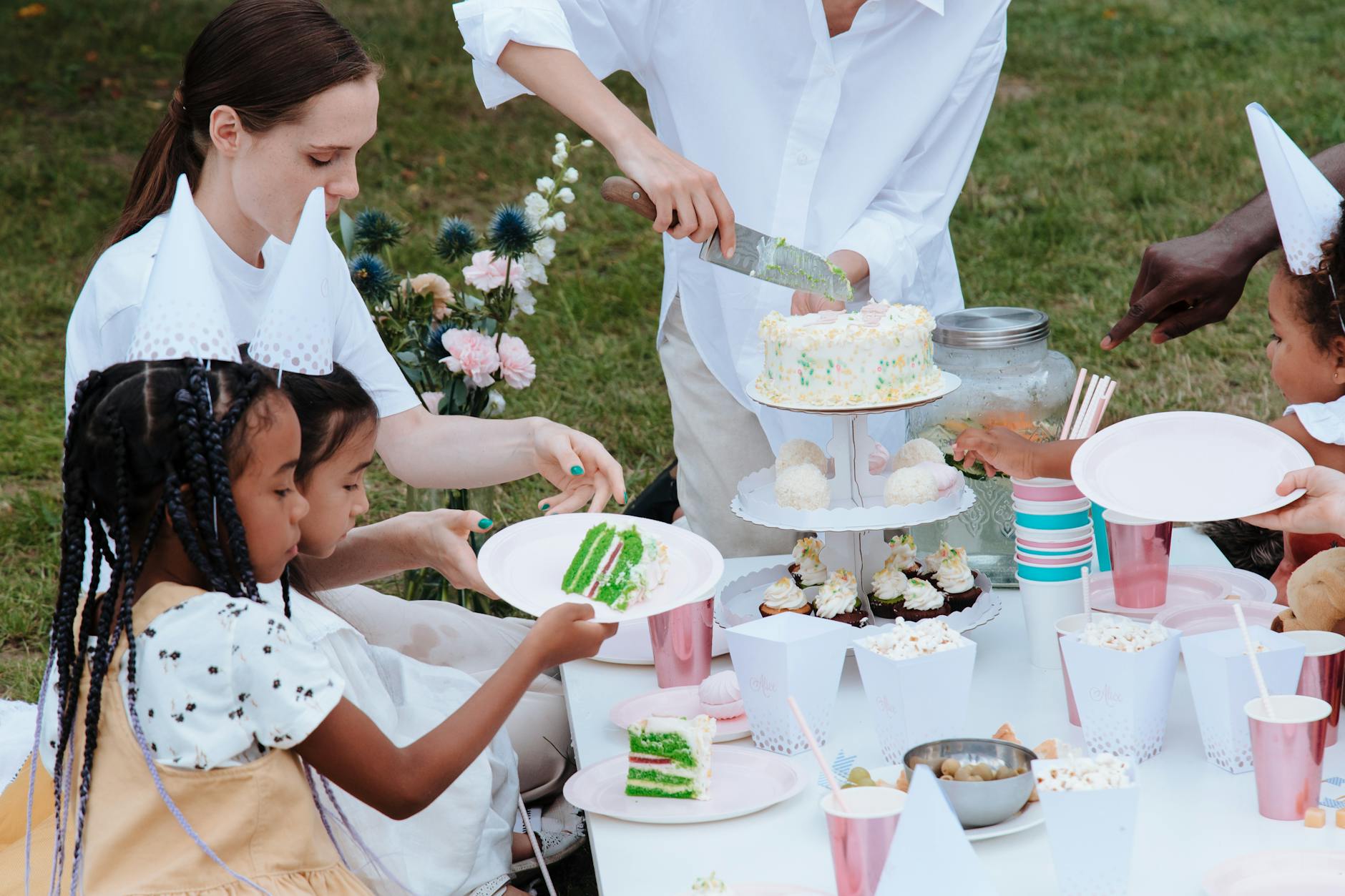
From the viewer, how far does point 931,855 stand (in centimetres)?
153

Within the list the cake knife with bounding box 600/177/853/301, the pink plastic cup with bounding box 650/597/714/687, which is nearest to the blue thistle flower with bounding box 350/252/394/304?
the cake knife with bounding box 600/177/853/301

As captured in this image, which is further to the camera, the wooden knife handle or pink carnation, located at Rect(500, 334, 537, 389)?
pink carnation, located at Rect(500, 334, 537, 389)

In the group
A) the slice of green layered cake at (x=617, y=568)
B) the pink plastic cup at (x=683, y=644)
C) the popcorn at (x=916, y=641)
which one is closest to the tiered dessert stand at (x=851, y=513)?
the pink plastic cup at (x=683, y=644)

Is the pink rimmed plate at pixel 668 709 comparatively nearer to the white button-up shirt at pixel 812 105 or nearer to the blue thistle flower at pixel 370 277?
the white button-up shirt at pixel 812 105

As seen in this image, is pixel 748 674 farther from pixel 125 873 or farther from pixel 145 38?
pixel 145 38

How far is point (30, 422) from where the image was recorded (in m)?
5.67

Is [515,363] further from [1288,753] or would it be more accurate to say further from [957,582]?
[1288,753]

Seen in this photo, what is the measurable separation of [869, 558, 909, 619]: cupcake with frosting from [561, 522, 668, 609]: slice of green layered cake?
0.41 meters

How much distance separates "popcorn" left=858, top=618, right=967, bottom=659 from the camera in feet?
6.51

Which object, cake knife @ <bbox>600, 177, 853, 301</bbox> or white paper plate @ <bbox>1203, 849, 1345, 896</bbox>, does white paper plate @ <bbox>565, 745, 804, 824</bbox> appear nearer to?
white paper plate @ <bbox>1203, 849, 1345, 896</bbox>

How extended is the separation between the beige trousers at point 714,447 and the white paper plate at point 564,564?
1022 mm

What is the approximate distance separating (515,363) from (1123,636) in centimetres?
182

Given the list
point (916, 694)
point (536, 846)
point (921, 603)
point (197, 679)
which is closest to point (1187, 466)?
point (921, 603)

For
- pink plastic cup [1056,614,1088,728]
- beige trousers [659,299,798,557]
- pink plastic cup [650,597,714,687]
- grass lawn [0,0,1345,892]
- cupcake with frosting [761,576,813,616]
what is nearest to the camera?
pink plastic cup [1056,614,1088,728]
